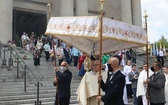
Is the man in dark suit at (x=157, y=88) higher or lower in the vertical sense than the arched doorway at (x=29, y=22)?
lower

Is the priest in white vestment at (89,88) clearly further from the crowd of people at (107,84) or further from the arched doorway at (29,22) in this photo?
the arched doorway at (29,22)

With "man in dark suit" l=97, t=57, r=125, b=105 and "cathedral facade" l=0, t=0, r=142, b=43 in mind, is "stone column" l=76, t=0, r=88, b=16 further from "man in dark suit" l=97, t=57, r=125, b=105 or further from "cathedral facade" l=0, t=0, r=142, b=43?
"man in dark suit" l=97, t=57, r=125, b=105

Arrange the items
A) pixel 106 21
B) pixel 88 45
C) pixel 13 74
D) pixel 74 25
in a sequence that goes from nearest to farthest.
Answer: pixel 106 21, pixel 74 25, pixel 88 45, pixel 13 74

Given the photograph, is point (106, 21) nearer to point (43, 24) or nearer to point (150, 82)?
point (150, 82)

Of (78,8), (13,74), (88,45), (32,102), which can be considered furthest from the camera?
(78,8)

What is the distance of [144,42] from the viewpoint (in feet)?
22.1

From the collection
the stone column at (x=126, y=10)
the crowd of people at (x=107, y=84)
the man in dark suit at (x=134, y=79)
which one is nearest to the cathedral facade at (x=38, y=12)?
the stone column at (x=126, y=10)

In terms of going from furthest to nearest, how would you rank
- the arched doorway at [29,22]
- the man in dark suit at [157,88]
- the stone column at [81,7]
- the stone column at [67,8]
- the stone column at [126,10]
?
the stone column at [126,10] → the stone column at [81,7] → the arched doorway at [29,22] → the stone column at [67,8] → the man in dark suit at [157,88]

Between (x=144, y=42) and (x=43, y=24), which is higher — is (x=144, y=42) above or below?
below

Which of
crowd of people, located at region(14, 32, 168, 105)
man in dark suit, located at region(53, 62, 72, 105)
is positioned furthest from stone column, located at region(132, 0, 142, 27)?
man in dark suit, located at region(53, 62, 72, 105)

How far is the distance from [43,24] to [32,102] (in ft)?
59.7

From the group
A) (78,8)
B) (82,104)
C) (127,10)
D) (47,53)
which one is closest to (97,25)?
(82,104)

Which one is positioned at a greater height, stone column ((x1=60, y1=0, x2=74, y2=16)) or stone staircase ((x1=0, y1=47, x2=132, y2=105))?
stone column ((x1=60, y1=0, x2=74, y2=16))

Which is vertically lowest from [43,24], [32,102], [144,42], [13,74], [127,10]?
[32,102]
